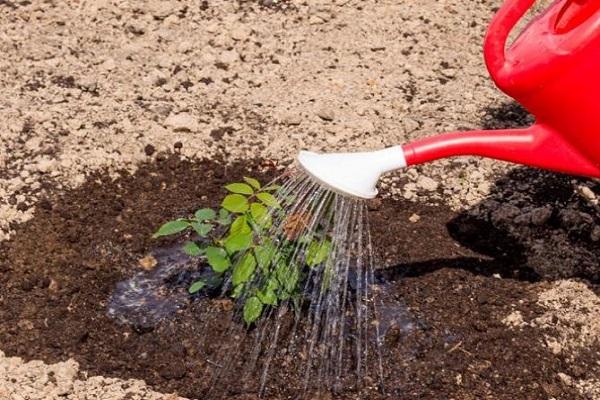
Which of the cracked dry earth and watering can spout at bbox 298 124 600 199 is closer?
watering can spout at bbox 298 124 600 199

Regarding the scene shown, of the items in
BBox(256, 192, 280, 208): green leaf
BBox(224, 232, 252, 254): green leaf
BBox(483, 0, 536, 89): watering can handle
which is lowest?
BBox(224, 232, 252, 254): green leaf

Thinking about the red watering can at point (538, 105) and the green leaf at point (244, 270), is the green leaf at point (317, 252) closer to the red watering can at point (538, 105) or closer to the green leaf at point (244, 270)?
the green leaf at point (244, 270)

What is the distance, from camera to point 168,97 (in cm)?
313

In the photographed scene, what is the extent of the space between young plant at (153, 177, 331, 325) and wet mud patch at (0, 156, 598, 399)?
99 mm

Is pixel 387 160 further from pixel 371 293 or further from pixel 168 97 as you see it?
pixel 168 97

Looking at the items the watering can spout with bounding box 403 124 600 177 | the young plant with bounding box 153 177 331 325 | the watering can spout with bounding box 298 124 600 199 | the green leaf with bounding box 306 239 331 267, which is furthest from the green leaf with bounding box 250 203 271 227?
the watering can spout with bounding box 403 124 600 177

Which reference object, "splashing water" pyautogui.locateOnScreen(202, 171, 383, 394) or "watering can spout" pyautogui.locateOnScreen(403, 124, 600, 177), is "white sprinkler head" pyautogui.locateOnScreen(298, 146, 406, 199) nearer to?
"watering can spout" pyautogui.locateOnScreen(403, 124, 600, 177)

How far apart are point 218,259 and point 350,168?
0.43 meters

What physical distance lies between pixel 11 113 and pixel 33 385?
1011mm

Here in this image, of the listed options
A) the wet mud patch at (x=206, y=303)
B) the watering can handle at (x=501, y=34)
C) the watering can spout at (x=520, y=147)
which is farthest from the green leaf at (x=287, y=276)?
the watering can handle at (x=501, y=34)

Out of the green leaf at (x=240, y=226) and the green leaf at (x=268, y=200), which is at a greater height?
the green leaf at (x=268, y=200)

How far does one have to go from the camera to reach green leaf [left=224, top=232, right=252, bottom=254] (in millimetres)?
→ 2248

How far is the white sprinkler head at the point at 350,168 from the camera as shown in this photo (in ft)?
6.79

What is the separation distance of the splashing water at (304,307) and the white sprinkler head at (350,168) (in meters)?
0.19
